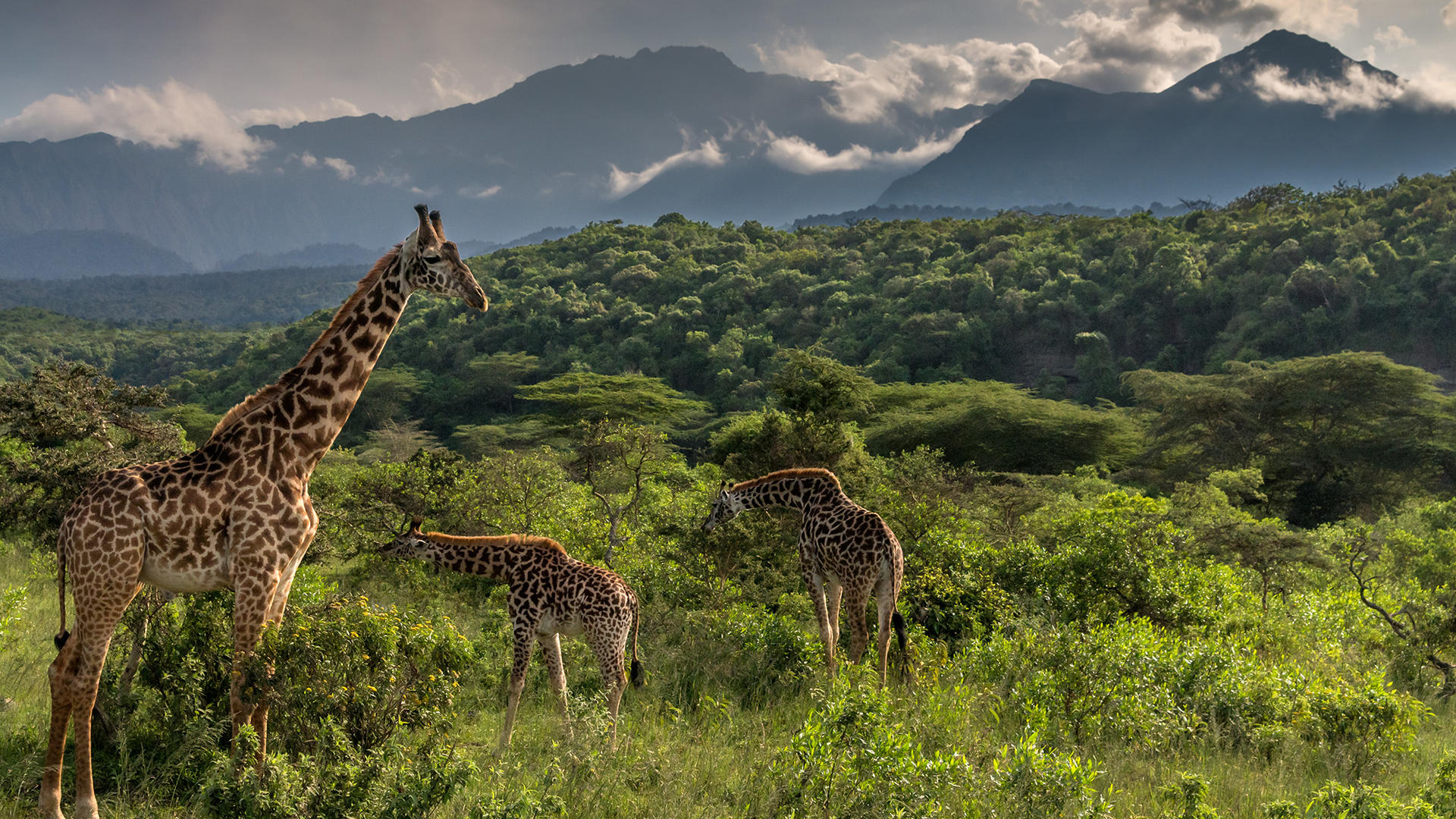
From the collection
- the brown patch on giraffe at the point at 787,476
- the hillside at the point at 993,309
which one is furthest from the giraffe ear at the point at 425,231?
the hillside at the point at 993,309

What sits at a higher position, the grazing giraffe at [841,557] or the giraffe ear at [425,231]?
the giraffe ear at [425,231]

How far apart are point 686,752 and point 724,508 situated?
4123 millimetres

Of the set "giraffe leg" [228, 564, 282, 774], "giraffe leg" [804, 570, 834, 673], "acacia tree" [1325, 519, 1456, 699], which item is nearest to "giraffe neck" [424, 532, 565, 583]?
"giraffe leg" [804, 570, 834, 673]

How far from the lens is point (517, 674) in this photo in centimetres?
691

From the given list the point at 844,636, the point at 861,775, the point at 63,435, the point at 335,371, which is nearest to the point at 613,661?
the point at 861,775

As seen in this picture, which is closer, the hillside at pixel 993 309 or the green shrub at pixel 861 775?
the green shrub at pixel 861 775

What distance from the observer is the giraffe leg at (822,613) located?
8109 millimetres

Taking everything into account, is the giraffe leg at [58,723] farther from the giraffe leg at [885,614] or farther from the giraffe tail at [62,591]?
the giraffe leg at [885,614]

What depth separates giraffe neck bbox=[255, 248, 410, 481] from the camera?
4961 mm

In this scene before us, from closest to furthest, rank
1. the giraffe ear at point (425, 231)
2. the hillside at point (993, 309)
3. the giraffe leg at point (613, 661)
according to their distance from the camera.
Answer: the giraffe ear at point (425, 231) → the giraffe leg at point (613, 661) → the hillside at point (993, 309)

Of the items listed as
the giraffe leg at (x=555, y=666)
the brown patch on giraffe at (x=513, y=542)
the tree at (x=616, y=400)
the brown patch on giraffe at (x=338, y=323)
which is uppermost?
the brown patch on giraffe at (x=338, y=323)

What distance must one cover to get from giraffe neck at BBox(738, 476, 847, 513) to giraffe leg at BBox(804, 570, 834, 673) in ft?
2.49

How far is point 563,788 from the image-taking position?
523cm

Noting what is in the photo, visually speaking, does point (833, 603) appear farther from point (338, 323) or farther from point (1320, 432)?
point (1320, 432)
